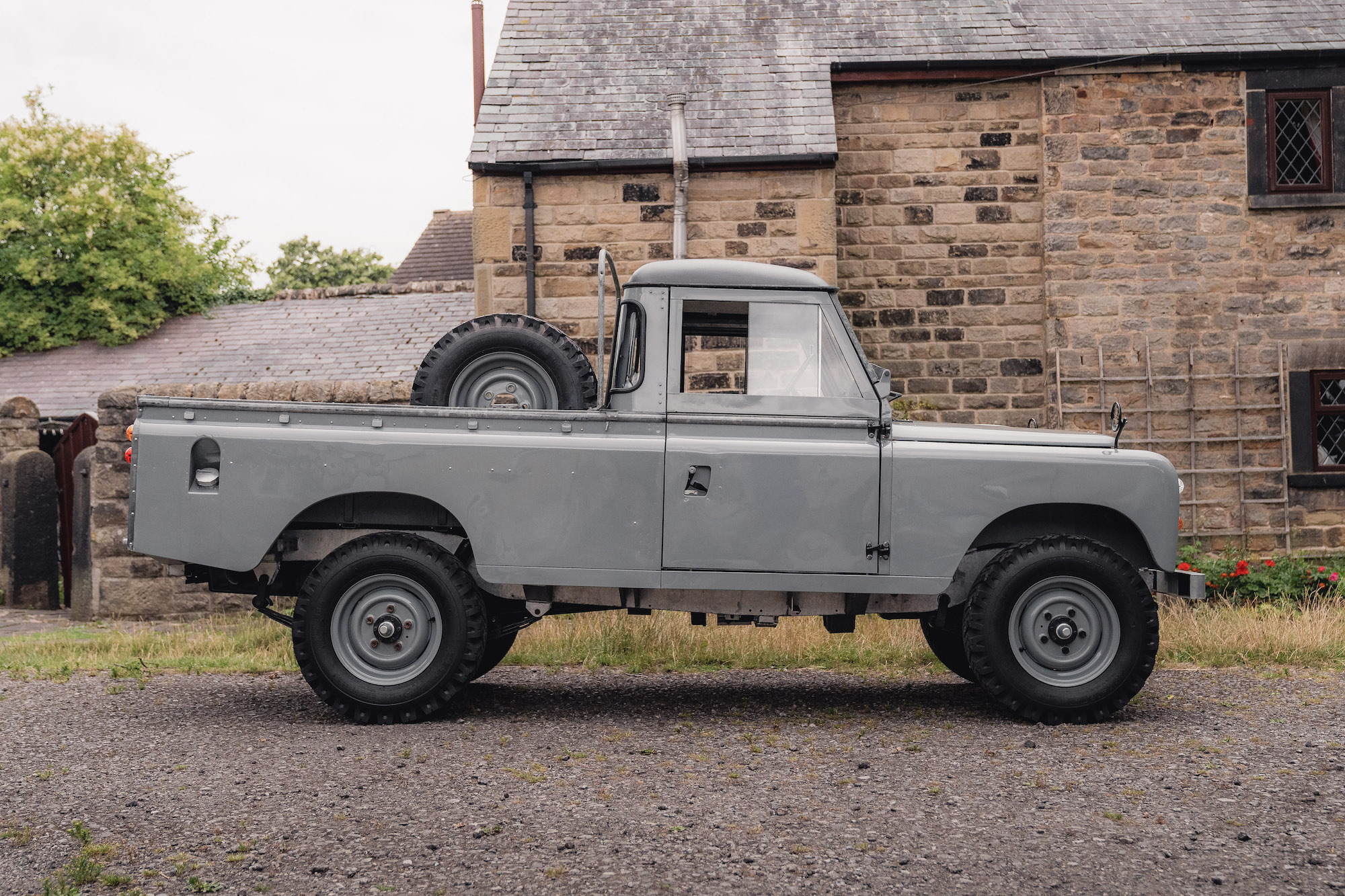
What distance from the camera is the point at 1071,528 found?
5488 mm

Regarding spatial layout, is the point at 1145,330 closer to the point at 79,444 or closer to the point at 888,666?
the point at 888,666

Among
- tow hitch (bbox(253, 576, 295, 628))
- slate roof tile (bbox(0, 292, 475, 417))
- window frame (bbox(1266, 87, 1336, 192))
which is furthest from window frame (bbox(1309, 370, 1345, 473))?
slate roof tile (bbox(0, 292, 475, 417))

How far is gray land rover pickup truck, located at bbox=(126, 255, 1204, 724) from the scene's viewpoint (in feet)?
16.8

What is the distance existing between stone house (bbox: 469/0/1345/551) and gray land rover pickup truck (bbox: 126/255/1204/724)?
531cm

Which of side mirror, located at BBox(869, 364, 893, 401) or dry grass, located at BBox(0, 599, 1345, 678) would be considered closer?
side mirror, located at BBox(869, 364, 893, 401)

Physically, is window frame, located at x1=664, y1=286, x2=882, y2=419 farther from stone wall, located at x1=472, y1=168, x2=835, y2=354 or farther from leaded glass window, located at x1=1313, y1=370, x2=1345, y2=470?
leaded glass window, located at x1=1313, y1=370, x2=1345, y2=470

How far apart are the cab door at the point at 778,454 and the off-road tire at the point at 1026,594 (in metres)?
0.57

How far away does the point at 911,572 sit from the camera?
5156 mm

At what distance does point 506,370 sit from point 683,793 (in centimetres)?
229

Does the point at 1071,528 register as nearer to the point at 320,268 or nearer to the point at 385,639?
the point at 385,639

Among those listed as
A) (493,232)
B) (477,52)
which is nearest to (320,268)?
(477,52)

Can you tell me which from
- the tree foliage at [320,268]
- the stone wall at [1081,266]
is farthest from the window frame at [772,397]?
the tree foliage at [320,268]

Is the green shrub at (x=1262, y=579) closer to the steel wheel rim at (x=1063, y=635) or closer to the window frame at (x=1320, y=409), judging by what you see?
the window frame at (x=1320, y=409)

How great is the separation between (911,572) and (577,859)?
241cm
